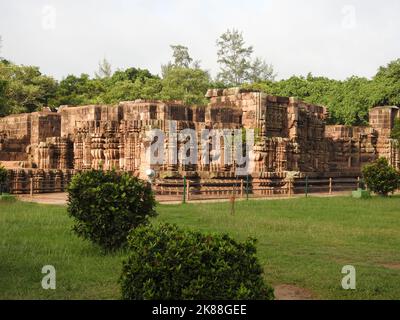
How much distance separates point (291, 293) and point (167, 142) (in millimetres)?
13090

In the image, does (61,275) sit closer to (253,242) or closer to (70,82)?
(253,242)

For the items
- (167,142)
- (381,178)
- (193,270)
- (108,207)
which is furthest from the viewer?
(167,142)

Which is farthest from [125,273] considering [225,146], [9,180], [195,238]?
[225,146]

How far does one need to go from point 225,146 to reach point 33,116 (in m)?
10.3

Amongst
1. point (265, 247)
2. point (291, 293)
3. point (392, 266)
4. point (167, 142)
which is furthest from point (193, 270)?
point (167, 142)

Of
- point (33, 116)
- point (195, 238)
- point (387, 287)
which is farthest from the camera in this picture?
point (33, 116)

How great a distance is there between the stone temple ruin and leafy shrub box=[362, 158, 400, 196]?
301cm

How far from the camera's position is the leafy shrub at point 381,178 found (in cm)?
1842

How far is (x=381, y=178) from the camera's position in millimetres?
18500

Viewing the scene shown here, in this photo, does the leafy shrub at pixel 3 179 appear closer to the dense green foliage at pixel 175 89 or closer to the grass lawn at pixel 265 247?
the grass lawn at pixel 265 247

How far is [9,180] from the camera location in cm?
1788

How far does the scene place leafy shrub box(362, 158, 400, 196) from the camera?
18422mm

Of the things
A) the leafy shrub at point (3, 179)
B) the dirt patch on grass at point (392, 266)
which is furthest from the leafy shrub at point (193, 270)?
the leafy shrub at point (3, 179)

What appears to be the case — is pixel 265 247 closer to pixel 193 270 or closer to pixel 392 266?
pixel 392 266
